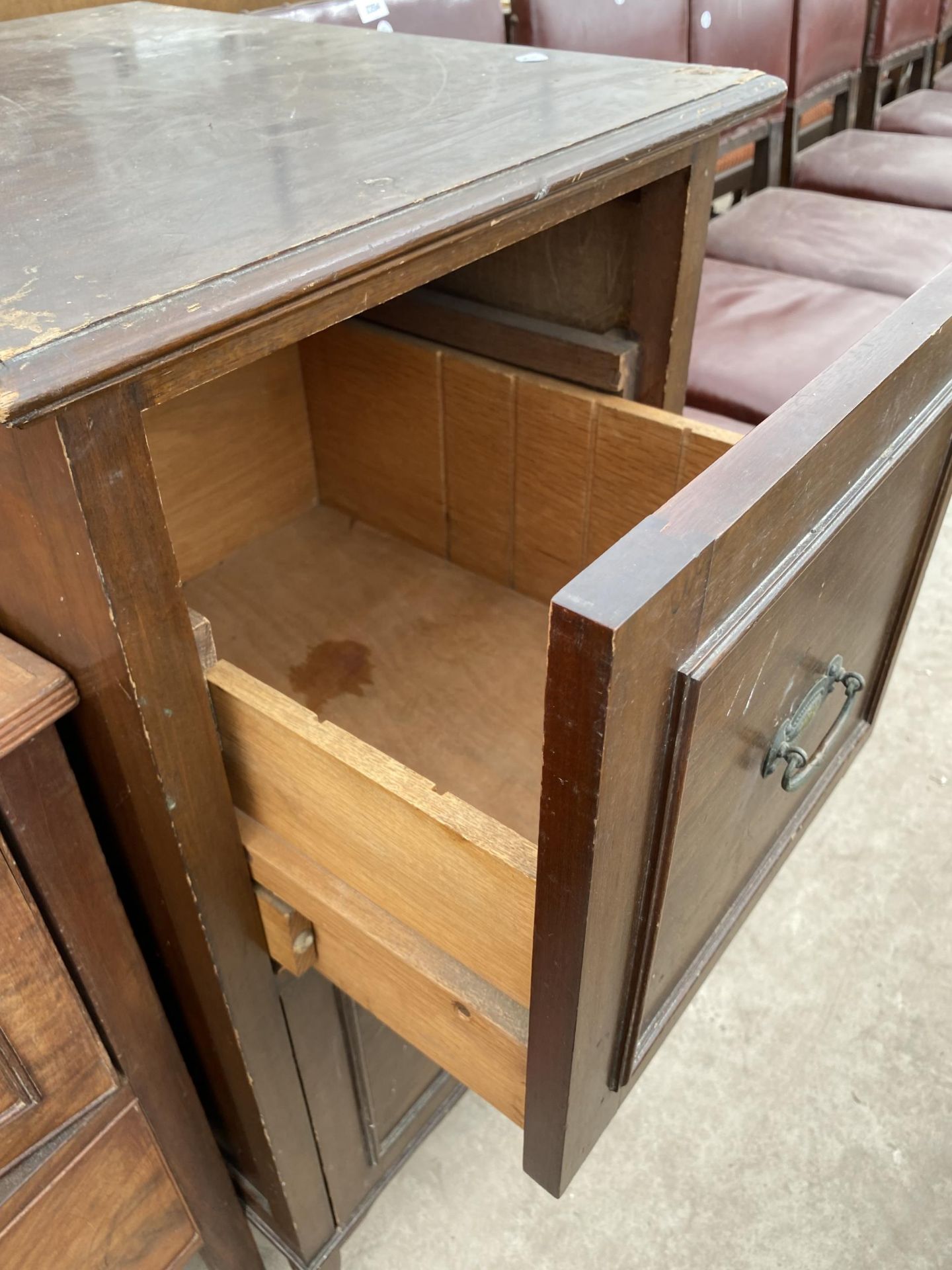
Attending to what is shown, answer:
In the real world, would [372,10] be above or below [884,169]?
above

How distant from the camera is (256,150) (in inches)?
18.8

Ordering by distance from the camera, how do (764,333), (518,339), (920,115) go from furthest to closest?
(920,115) → (764,333) → (518,339)

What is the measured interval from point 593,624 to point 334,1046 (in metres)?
0.61

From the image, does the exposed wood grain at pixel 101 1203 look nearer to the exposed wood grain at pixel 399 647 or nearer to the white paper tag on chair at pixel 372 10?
the exposed wood grain at pixel 399 647

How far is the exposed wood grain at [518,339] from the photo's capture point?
0.71 meters

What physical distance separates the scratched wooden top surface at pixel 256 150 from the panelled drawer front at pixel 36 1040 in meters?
0.28

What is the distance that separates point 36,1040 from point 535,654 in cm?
46

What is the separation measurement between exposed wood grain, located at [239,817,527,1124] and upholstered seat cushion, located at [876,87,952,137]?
1.96 meters

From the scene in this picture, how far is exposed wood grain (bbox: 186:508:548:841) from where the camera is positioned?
29.4 inches

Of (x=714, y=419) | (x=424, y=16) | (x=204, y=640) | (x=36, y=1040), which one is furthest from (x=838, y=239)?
(x=36, y=1040)

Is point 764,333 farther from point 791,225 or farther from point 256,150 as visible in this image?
point 256,150

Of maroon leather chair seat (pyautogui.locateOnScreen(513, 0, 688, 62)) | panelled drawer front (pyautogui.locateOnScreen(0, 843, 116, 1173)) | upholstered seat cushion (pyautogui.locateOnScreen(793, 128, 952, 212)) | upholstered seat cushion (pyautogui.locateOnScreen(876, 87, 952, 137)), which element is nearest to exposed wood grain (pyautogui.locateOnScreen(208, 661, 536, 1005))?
panelled drawer front (pyautogui.locateOnScreen(0, 843, 116, 1173))

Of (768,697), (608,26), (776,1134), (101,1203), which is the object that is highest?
(608,26)

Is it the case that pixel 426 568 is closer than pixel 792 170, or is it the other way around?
pixel 426 568
